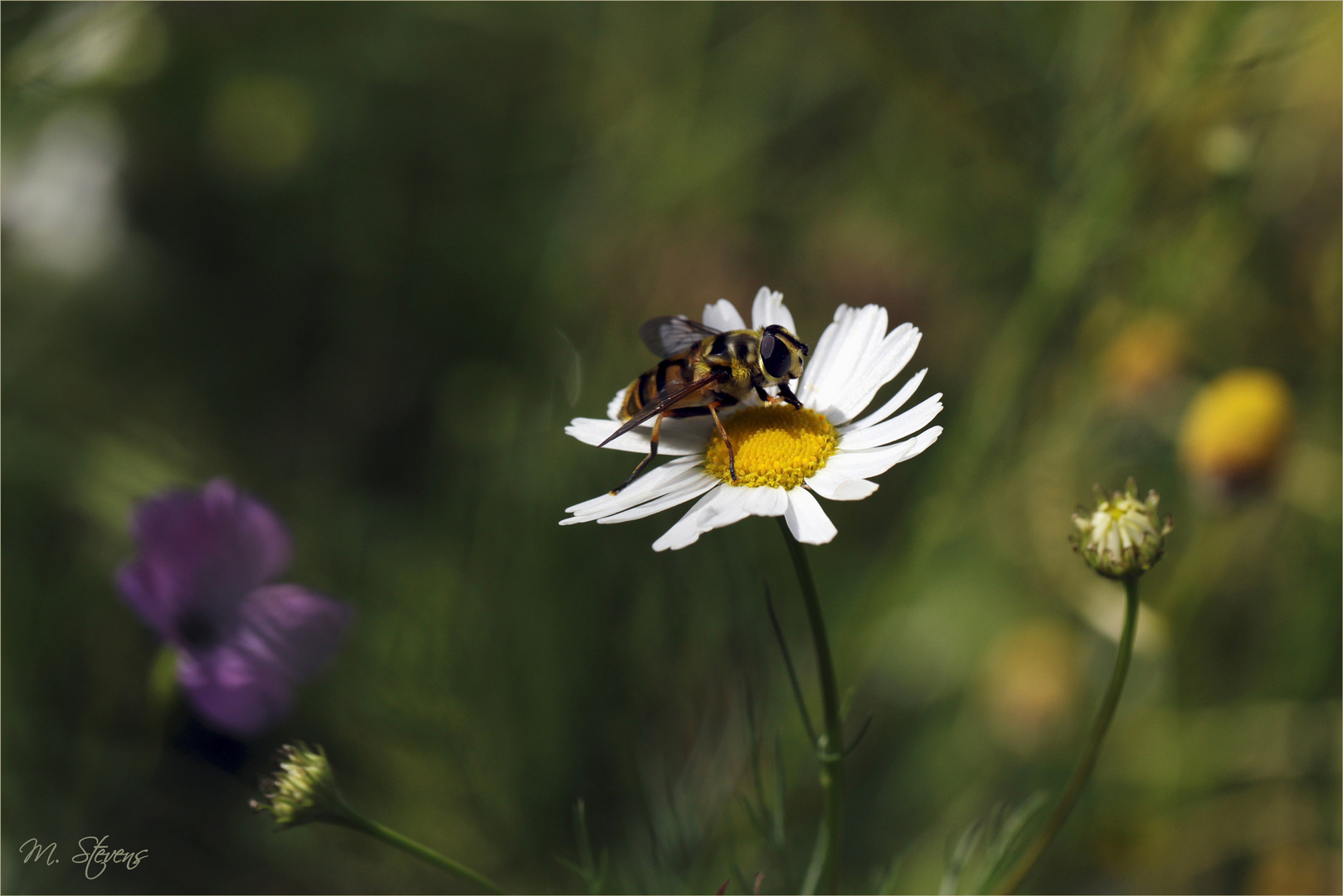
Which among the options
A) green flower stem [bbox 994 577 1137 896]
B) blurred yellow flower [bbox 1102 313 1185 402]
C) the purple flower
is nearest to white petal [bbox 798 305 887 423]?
green flower stem [bbox 994 577 1137 896]

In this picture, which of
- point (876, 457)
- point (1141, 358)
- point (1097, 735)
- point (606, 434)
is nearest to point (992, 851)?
point (1097, 735)

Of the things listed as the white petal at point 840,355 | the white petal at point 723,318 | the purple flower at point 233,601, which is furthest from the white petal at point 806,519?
the purple flower at point 233,601

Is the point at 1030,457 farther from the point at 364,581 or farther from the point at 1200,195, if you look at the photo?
the point at 364,581

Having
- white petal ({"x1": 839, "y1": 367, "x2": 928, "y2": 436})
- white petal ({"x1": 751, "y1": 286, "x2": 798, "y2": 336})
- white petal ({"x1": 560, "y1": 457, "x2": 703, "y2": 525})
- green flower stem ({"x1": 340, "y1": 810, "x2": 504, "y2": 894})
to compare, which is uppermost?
white petal ({"x1": 751, "y1": 286, "x2": 798, "y2": 336})

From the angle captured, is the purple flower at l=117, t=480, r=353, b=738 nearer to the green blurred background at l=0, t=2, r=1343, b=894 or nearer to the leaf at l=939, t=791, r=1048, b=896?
the green blurred background at l=0, t=2, r=1343, b=894

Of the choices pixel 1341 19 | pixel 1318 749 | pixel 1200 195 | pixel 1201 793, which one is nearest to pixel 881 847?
pixel 1201 793

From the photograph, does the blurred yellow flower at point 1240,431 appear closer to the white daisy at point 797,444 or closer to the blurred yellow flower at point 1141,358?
the blurred yellow flower at point 1141,358

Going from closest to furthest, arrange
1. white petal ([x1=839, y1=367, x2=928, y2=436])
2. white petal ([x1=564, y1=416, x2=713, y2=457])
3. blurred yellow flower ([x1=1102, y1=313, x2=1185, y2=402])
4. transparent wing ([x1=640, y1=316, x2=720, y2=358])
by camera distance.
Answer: white petal ([x1=839, y1=367, x2=928, y2=436])
white petal ([x1=564, y1=416, x2=713, y2=457])
transparent wing ([x1=640, y1=316, x2=720, y2=358])
blurred yellow flower ([x1=1102, y1=313, x2=1185, y2=402])
